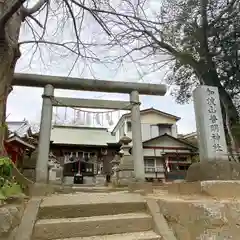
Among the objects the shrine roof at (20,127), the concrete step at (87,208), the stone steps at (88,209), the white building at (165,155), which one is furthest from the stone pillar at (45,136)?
the white building at (165,155)

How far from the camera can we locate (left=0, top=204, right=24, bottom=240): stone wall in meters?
2.58

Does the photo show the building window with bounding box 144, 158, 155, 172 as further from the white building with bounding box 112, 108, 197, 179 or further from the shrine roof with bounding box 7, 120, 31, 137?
the shrine roof with bounding box 7, 120, 31, 137

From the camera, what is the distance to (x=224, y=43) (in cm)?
1064

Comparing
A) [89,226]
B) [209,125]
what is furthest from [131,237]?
[209,125]

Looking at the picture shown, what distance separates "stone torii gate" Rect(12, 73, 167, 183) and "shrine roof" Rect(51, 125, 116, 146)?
16373mm

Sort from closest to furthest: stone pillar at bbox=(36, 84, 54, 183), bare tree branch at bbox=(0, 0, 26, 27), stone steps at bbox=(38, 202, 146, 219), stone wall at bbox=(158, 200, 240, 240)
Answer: stone wall at bbox=(158, 200, 240, 240), stone steps at bbox=(38, 202, 146, 219), bare tree branch at bbox=(0, 0, 26, 27), stone pillar at bbox=(36, 84, 54, 183)

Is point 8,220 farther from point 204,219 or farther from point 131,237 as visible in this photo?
point 204,219

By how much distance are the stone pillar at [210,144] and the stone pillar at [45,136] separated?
451cm

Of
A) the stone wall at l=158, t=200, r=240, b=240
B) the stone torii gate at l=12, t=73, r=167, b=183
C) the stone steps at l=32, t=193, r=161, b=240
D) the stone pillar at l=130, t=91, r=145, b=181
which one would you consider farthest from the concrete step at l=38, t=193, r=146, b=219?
the stone pillar at l=130, t=91, r=145, b=181

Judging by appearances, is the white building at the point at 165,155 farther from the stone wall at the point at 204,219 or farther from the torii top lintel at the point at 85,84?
the stone wall at the point at 204,219

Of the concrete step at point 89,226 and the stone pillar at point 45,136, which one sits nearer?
the concrete step at point 89,226

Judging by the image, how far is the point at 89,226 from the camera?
301cm

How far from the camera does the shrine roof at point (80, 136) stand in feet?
85.0

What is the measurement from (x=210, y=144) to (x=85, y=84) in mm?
4740
